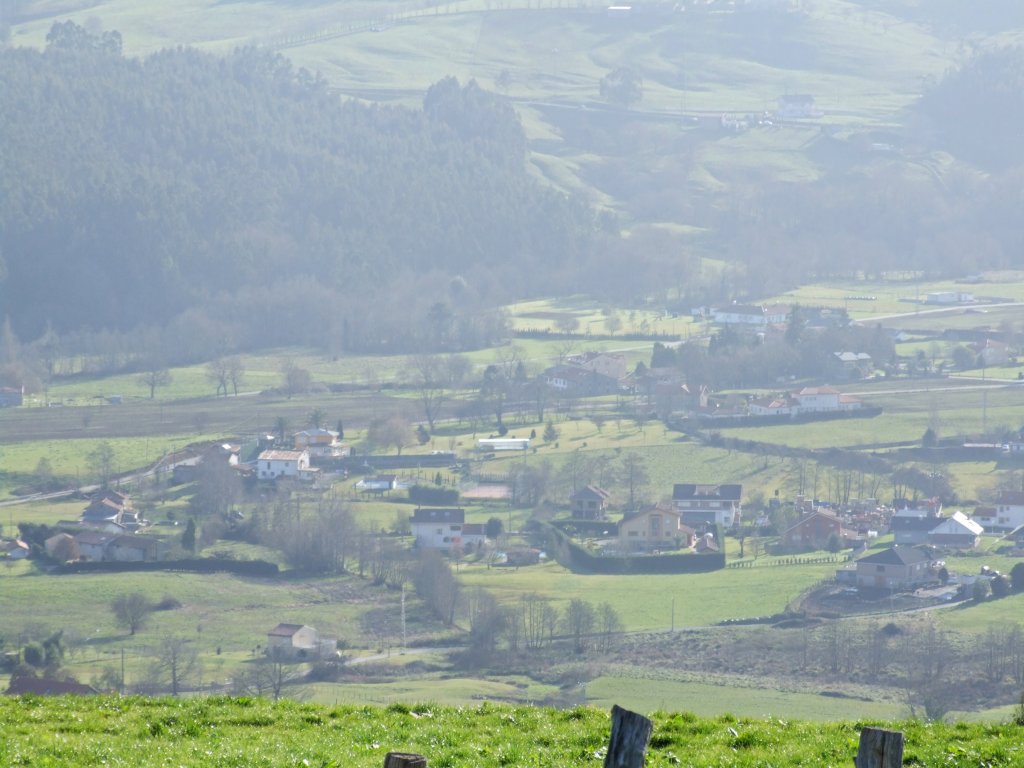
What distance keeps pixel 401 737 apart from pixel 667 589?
2943cm

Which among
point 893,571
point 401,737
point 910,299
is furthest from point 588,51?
point 401,737

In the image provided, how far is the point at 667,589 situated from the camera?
37.8 m

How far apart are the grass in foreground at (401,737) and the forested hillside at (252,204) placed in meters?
69.4

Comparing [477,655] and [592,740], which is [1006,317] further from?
[592,740]

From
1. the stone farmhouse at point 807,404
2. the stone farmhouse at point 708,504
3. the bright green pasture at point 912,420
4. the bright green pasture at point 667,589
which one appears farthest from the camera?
the stone farmhouse at point 807,404

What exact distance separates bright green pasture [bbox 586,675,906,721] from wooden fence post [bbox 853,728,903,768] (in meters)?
18.5

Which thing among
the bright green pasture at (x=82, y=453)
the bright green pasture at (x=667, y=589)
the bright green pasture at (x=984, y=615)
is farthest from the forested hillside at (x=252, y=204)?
the bright green pasture at (x=984, y=615)

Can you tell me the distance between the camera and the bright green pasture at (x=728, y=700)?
82.2 feet

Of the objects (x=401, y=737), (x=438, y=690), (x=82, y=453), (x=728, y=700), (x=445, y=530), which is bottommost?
(x=438, y=690)

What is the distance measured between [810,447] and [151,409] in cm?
2546

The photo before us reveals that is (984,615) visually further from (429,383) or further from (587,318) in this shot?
(587,318)

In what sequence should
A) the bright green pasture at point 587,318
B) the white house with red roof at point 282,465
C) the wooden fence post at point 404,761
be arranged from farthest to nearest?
the bright green pasture at point 587,318 → the white house with red roof at point 282,465 → the wooden fence post at point 404,761

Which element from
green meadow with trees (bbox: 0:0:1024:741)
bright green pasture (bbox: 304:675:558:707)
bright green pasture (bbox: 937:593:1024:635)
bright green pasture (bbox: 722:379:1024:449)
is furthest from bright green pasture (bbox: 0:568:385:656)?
bright green pasture (bbox: 722:379:1024:449)

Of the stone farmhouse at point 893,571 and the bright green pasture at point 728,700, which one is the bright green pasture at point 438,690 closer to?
the bright green pasture at point 728,700
